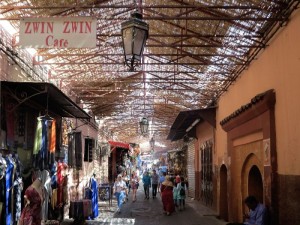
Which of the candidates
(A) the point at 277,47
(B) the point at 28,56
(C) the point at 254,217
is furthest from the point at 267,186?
(B) the point at 28,56

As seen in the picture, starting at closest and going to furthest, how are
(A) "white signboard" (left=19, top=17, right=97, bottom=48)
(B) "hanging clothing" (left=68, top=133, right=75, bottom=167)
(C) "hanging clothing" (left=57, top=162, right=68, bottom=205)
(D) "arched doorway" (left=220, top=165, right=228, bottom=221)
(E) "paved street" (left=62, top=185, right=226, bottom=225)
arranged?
(A) "white signboard" (left=19, top=17, right=97, bottom=48)
(C) "hanging clothing" (left=57, top=162, right=68, bottom=205)
(E) "paved street" (left=62, top=185, right=226, bottom=225)
(D) "arched doorway" (left=220, top=165, right=228, bottom=221)
(B) "hanging clothing" (left=68, top=133, right=75, bottom=167)

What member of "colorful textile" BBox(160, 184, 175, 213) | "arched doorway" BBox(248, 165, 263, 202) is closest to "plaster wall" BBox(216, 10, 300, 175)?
"arched doorway" BBox(248, 165, 263, 202)

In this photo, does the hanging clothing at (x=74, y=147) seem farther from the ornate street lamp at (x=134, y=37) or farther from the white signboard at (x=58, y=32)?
the ornate street lamp at (x=134, y=37)

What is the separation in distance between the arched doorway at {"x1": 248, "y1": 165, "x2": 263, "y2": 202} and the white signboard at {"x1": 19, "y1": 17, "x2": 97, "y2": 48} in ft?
19.5

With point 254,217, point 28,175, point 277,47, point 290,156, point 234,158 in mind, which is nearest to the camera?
point 290,156

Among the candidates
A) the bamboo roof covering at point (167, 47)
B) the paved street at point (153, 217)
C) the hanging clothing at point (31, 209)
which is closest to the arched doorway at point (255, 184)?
the paved street at point (153, 217)

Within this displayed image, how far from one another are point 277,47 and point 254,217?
3.48m

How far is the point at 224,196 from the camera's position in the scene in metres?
14.2

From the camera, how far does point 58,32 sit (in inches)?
285

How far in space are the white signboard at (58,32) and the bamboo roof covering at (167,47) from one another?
2.27 ft

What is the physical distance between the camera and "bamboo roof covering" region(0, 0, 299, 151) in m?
8.57

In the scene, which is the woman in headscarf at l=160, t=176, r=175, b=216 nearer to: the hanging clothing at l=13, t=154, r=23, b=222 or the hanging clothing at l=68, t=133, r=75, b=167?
the hanging clothing at l=68, t=133, r=75, b=167

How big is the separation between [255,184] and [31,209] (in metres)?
5.81

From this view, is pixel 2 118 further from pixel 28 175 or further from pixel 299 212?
pixel 299 212
